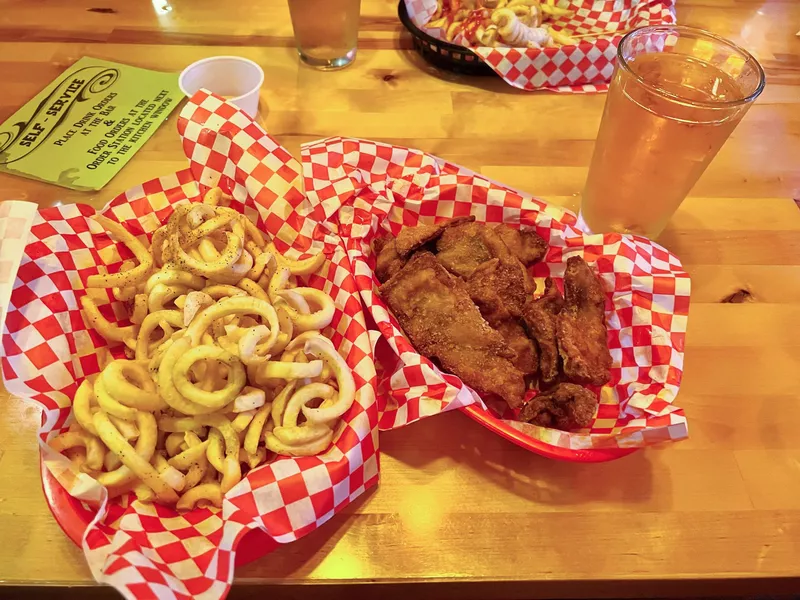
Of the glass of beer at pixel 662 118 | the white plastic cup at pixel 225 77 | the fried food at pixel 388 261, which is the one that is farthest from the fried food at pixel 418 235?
the white plastic cup at pixel 225 77

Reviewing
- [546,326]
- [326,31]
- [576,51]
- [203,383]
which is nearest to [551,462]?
[546,326]

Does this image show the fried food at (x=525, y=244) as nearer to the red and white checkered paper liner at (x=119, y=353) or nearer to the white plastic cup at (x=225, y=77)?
the red and white checkered paper liner at (x=119, y=353)

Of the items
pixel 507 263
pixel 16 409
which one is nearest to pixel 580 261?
pixel 507 263

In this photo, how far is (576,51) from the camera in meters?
1.72

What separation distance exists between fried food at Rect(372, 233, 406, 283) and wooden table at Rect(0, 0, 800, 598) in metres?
0.31

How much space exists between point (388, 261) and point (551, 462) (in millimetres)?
488

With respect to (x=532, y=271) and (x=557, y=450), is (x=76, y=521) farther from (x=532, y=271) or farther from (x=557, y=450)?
(x=532, y=271)

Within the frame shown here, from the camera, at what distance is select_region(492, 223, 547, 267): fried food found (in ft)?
3.90

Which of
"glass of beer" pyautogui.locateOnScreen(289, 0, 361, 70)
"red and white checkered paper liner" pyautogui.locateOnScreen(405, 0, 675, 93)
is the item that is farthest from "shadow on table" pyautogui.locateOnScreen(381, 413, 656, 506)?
"glass of beer" pyautogui.locateOnScreen(289, 0, 361, 70)

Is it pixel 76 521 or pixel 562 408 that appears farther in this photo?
pixel 562 408

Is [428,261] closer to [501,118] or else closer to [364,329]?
[364,329]

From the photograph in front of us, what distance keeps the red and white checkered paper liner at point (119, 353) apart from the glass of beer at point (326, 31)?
1.96 ft

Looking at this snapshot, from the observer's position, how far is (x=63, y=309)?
102cm

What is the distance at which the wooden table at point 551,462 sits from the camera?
2.90 ft
